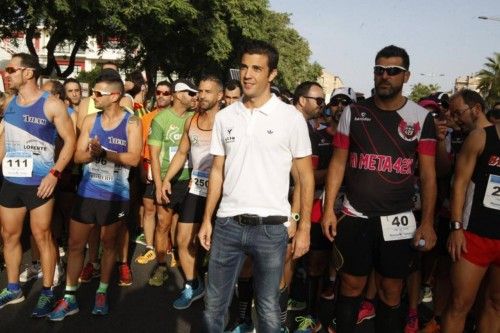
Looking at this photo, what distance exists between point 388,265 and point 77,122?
3.84 meters

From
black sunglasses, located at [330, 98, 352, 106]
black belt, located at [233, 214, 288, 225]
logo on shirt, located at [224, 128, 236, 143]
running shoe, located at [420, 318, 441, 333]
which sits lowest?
running shoe, located at [420, 318, 441, 333]

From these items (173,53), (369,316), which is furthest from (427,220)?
(173,53)

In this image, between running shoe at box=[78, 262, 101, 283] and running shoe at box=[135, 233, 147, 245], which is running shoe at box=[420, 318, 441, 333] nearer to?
running shoe at box=[78, 262, 101, 283]

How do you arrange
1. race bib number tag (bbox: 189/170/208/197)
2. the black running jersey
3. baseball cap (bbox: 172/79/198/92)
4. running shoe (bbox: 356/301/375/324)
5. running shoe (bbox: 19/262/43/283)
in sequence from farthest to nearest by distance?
baseball cap (bbox: 172/79/198/92) → running shoe (bbox: 19/262/43/283) → race bib number tag (bbox: 189/170/208/197) → running shoe (bbox: 356/301/375/324) → the black running jersey

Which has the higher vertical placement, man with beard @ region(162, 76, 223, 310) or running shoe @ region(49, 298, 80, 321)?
man with beard @ region(162, 76, 223, 310)

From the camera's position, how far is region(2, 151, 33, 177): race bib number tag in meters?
4.29

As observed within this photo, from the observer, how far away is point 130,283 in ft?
17.3

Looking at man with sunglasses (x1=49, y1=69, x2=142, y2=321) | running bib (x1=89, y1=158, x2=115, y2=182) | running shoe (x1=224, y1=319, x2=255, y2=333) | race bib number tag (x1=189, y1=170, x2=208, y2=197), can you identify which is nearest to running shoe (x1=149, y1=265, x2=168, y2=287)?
man with sunglasses (x1=49, y1=69, x2=142, y2=321)

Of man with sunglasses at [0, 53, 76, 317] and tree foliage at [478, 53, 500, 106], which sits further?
tree foliage at [478, 53, 500, 106]

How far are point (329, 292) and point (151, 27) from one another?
17064 millimetres

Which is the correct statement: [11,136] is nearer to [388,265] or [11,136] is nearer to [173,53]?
[388,265]

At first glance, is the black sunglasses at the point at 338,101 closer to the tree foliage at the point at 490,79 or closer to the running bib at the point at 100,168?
the running bib at the point at 100,168

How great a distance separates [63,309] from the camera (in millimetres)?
4281

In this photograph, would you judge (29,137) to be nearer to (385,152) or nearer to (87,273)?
(87,273)
